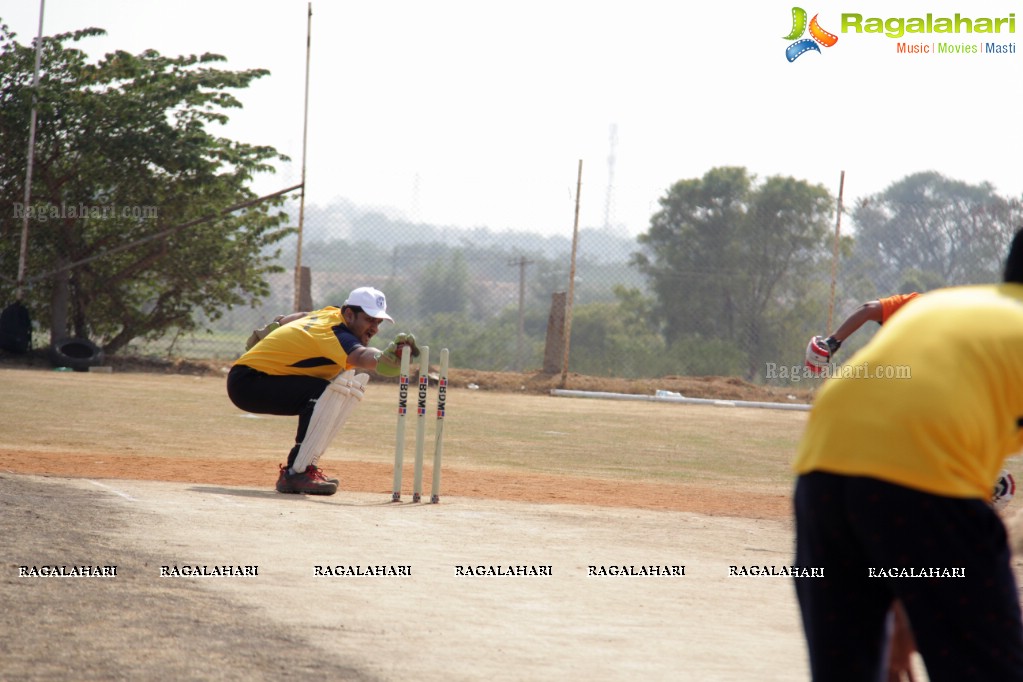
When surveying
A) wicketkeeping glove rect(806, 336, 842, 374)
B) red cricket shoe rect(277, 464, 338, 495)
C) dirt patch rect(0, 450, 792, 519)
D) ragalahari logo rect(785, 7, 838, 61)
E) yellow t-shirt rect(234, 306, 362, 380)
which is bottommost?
dirt patch rect(0, 450, 792, 519)

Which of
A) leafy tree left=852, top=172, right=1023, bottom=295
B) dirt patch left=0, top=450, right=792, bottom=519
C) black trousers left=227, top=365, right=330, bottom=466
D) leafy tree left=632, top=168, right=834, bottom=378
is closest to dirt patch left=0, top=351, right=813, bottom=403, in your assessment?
leafy tree left=632, top=168, right=834, bottom=378

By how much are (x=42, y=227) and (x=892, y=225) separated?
2098 centimetres

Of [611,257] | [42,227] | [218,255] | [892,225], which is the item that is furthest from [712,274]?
[42,227]

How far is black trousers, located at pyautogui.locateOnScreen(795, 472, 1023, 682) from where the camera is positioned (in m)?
2.48

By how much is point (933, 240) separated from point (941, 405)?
104ft

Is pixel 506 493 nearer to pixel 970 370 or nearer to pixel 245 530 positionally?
pixel 245 530

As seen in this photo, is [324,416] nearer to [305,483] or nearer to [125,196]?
[305,483]

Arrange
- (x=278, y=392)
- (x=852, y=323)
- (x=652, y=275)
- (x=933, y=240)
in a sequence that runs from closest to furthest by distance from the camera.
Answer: (x=852, y=323)
(x=278, y=392)
(x=652, y=275)
(x=933, y=240)

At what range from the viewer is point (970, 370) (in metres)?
2.49

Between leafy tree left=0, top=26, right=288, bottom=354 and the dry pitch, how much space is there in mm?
10056

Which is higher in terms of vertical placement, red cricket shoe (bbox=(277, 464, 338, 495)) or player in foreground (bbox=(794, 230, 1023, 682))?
player in foreground (bbox=(794, 230, 1023, 682))

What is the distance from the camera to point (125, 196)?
71.9ft

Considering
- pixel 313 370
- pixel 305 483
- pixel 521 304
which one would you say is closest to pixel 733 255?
pixel 521 304

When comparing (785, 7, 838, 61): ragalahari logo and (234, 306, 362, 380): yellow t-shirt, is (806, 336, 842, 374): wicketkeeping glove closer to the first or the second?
(234, 306, 362, 380): yellow t-shirt
